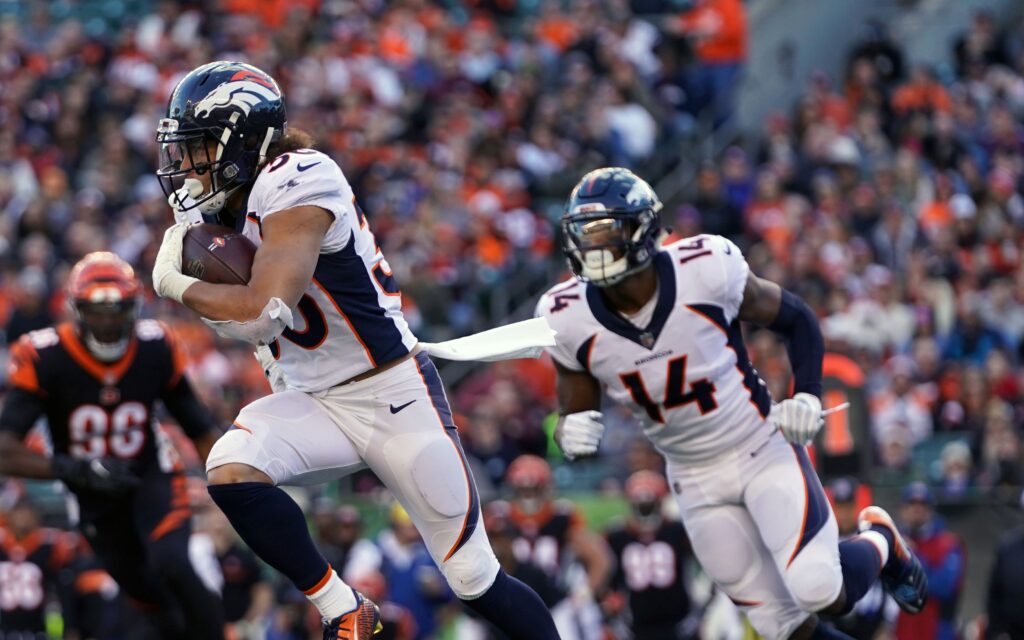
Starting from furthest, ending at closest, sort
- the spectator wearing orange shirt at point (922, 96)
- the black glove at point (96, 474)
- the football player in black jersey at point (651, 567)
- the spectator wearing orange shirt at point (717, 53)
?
the spectator wearing orange shirt at point (717, 53) < the spectator wearing orange shirt at point (922, 96) < the football player in black jersey at point (651, 567) < the black glove at point (96, 474)

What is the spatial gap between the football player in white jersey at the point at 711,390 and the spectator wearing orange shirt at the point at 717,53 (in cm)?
997

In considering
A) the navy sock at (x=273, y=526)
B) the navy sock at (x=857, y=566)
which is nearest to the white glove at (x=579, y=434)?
the navy sock at (x=857, y=566)

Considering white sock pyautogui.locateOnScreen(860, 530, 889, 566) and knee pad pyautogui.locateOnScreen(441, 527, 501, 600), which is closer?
knee pad pyautogui.locateOnScreen(441, 527, 501, 600)

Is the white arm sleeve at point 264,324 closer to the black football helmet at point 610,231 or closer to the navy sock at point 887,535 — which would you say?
the black football helmet at point 610,231

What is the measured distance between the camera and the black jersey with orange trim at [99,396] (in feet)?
26.6

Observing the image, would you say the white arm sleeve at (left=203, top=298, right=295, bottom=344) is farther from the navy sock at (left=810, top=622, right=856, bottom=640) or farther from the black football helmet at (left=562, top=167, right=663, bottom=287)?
the navy sock at (left=810, top=622, right=856, bottom=640)

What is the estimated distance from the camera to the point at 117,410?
814 centimetres

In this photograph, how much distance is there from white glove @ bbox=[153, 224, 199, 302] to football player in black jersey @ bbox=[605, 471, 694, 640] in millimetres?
5729

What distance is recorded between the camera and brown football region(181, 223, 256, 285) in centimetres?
588

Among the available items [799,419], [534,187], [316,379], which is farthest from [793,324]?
[534,187]

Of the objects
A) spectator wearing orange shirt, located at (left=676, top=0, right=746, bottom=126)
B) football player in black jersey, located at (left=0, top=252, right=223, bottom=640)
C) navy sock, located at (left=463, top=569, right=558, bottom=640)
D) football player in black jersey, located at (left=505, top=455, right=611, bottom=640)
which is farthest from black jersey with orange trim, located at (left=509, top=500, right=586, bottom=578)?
spectator wearing orange shirt, located at (left=676, top=0, right=746, bottom=126)

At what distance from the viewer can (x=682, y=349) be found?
708 centimetres

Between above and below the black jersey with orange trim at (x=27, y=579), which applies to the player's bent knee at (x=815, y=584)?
above

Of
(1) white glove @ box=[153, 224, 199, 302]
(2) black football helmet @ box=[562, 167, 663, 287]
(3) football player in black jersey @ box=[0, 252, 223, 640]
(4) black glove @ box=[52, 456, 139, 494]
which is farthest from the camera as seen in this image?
(3) football player in black jersey @ box=[0, 252, 223, 640]
